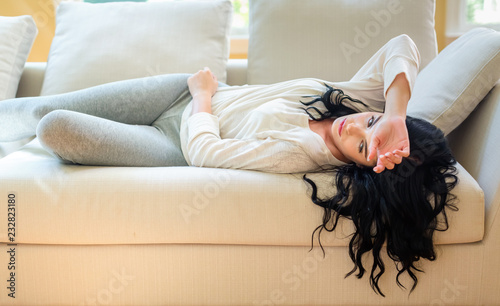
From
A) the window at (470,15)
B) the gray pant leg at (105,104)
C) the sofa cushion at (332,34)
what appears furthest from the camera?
the window at (470,15)

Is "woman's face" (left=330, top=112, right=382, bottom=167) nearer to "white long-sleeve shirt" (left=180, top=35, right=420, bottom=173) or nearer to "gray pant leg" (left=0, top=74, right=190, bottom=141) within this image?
"white long-sleeve shirt" (left=180, top=35, right=420, bottom=173)

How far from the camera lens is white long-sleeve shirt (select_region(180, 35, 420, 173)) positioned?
1.39m

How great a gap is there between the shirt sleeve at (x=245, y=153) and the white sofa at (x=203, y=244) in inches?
1.9

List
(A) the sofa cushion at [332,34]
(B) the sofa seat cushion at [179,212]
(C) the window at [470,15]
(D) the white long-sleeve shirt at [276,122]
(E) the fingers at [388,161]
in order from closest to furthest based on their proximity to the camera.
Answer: (E) the fingers at [388,161], (B) the sofa seat cushion at [179,212], (D) the white long-sleeve shirt at [276,122], (A) the sofa cushion at [332,34], (C) the window at [470,15]

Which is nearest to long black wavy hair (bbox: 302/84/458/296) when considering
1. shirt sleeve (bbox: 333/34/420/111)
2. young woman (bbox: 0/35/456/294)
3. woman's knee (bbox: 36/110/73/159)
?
young woman (bbox: 0/35/456/294)

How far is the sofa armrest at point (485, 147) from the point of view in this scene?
1.30m

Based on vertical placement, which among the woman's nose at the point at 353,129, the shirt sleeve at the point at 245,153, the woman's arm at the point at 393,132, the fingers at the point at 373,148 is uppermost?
the woman's arm at the point at 393,132

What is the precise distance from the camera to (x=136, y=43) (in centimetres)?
200

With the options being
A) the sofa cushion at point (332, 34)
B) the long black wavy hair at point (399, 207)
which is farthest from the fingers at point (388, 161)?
the sofa cushion at point (332, 34)

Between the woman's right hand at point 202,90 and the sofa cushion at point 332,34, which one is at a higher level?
the sofa cushion at point 332,34

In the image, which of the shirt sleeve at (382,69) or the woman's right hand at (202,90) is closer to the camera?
the shirt sleeve at (382,69)

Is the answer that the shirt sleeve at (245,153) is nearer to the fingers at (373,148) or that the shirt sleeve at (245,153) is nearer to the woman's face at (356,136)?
the woman's face at (356,136)

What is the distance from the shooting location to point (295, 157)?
138 centimetres

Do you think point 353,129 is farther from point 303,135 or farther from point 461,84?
point 461,84
